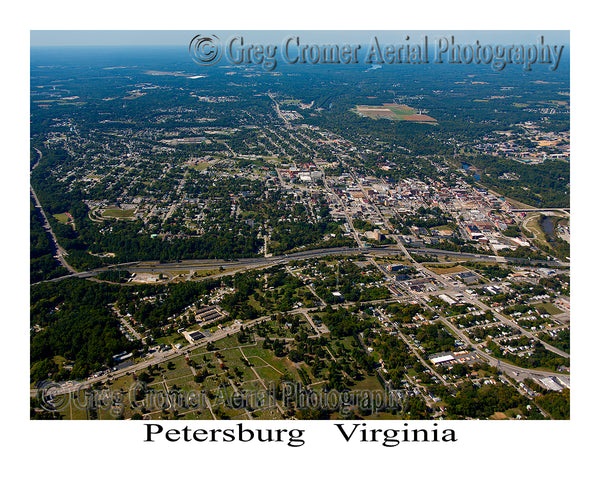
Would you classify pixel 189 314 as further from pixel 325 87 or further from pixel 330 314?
pixel 325 87

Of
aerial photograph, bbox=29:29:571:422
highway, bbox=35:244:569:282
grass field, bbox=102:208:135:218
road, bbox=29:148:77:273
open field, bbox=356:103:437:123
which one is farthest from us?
open field, bbox=356:103:437:123

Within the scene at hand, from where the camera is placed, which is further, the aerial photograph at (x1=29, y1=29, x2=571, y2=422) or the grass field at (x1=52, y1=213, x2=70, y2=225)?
the grass field at (x1=52, y1=213, x2=70, y2=225)

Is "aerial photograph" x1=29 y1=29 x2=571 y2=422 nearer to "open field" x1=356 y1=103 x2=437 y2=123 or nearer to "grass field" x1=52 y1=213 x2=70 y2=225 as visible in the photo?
"grass field" x1=52 y1=213 x2=70 y2=225

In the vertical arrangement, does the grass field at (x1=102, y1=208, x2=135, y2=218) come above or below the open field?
below

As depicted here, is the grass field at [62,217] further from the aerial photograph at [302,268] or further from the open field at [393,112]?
the open field at [393,112]

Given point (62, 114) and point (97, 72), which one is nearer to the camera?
point (62, 114)

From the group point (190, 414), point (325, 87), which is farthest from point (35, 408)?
point (325, 87)

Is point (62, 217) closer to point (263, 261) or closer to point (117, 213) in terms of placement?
point (117, 213)

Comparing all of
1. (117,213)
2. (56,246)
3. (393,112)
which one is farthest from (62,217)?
(393,112)

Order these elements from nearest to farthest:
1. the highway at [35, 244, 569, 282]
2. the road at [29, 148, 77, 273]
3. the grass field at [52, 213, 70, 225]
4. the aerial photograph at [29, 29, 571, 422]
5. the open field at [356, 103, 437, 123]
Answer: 1. the aerial photograph at [29, 29, 571, 422]
2. the highway at [35, 244, 569, 282]
3. the road at [29, 148, 77, 273]
4. the grass field at [52, 213, 70, 225]
5. the open field at [356, 103, 437, 123]

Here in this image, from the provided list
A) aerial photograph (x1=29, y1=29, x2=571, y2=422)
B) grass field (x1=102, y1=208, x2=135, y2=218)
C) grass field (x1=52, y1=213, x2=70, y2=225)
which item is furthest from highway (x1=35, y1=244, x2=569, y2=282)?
grass field (x1=102, y1=208, x2=135, y2=218)
